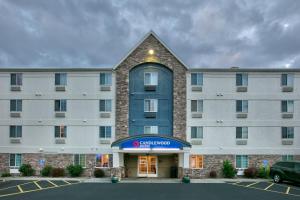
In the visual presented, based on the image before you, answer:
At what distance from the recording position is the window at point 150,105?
114 ft

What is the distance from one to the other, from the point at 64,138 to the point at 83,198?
14.7 m

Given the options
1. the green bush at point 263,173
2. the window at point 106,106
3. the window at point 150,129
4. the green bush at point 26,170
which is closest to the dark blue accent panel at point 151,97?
the window at point 150,129

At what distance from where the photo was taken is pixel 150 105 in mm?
34844

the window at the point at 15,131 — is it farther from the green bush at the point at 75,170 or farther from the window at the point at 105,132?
the window at the point at 105,132

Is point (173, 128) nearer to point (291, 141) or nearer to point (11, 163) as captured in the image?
point (291, 141)

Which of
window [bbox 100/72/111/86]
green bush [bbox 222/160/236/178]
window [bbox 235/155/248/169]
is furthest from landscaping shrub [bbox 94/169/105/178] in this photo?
window [bbox 235/155/248/169]

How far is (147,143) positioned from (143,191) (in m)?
8.03

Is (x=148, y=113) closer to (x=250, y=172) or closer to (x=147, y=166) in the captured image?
(x=147, y=166)

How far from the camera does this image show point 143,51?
1371 inches

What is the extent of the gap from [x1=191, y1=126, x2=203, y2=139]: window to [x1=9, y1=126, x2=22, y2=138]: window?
18282 mm

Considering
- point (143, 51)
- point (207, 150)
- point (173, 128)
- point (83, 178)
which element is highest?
point (143, 51)

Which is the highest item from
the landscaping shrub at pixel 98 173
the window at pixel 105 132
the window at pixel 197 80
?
the window at pixel 197 80

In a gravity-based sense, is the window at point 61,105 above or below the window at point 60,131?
above

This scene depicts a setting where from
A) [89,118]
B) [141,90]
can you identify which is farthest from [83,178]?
[141,90]
